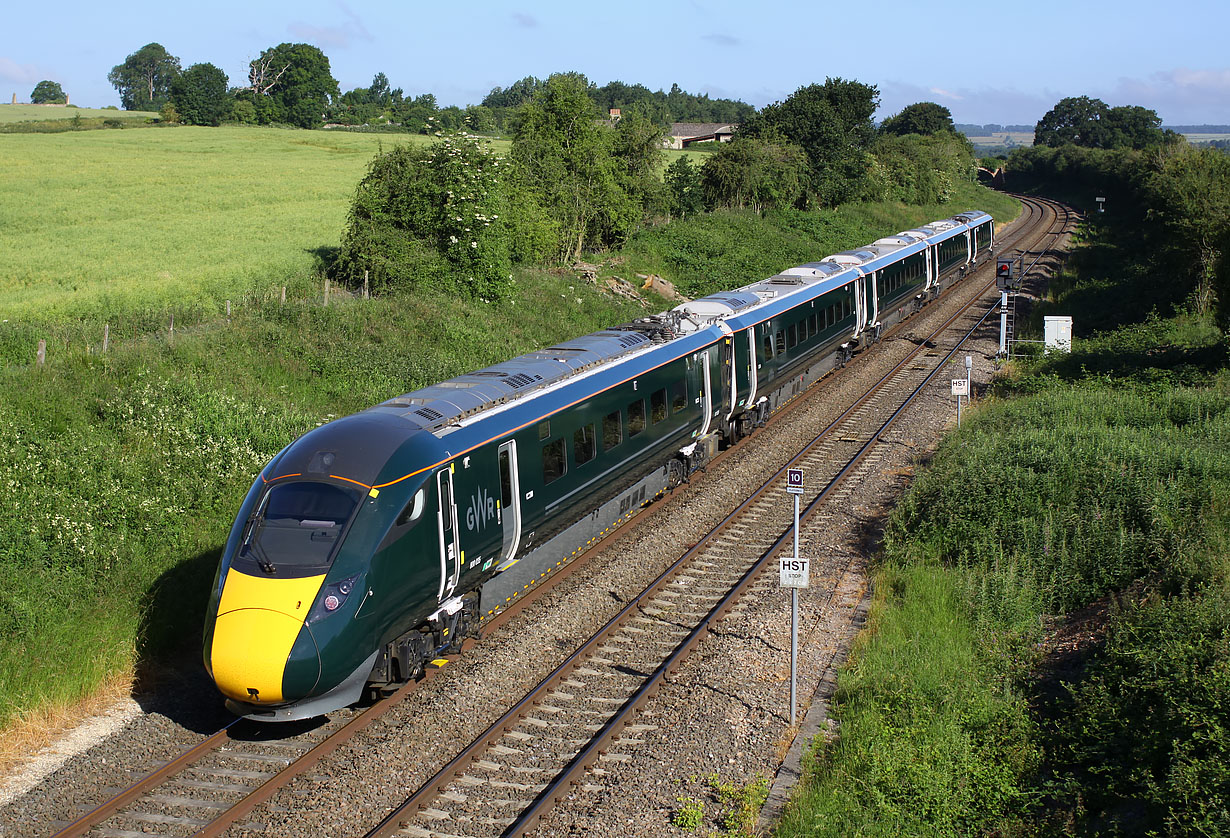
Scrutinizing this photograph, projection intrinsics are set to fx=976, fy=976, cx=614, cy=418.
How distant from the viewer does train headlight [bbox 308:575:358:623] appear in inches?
369

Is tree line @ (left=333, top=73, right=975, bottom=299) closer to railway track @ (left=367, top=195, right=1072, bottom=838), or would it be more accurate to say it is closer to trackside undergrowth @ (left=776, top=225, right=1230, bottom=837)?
railway track @ (left=367, top=195, right=1072, bottom=838)

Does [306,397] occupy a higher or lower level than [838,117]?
lower

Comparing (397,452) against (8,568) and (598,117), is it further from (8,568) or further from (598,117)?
(598,117)

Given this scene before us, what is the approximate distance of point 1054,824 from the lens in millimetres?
8234

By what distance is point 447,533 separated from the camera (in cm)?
1080

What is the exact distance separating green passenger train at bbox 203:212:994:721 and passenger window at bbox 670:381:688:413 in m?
0.05

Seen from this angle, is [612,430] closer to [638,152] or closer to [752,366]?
[752,366]

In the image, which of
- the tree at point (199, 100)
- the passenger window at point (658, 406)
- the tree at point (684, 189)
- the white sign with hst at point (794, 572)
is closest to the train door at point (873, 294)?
the passenger window at point (658, 406)

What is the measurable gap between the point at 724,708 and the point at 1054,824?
3500 millimetres

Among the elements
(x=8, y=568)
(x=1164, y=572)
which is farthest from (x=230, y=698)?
(x=1164, y=572)

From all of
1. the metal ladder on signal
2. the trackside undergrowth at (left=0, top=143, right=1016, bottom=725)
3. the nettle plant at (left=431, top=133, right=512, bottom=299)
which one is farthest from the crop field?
the metal ladder on signal

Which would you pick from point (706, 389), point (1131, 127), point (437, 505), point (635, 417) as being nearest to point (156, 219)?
point (706, 389)

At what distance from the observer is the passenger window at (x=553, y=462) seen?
514 inches

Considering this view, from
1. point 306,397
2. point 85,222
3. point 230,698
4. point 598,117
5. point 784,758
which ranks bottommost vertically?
point 784,758
